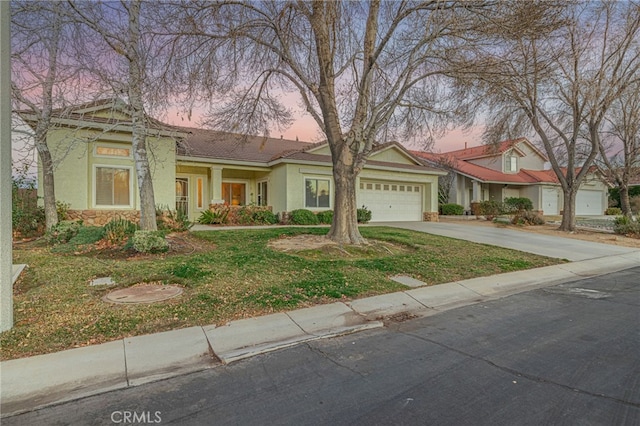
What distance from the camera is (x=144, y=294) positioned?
5629 mm

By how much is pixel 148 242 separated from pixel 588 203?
3942 cm

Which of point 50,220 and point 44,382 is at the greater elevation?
point 50,220

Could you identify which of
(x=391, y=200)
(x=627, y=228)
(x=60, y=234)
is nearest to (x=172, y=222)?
(x=60, y=234)

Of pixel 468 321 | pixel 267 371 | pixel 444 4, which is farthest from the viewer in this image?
pixel 444 4

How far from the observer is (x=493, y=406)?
2.82 m

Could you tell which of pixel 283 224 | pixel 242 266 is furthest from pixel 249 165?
pixel 242 266

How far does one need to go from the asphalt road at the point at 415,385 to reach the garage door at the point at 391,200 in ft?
51.2

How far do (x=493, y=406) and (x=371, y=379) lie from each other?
42.3 inches

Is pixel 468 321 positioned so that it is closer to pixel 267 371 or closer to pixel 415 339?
pixel 415 339

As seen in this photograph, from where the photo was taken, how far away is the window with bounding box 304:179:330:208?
699 inches

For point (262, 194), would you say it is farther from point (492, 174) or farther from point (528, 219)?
point (492, 174)

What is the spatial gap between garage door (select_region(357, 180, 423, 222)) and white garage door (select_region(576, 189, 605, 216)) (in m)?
20.6

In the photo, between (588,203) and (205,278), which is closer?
(205,278)

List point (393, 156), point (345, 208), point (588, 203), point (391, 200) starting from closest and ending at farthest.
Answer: point (345, 208) < point (391, 200) < point (393, 156) < point (588, 203)
